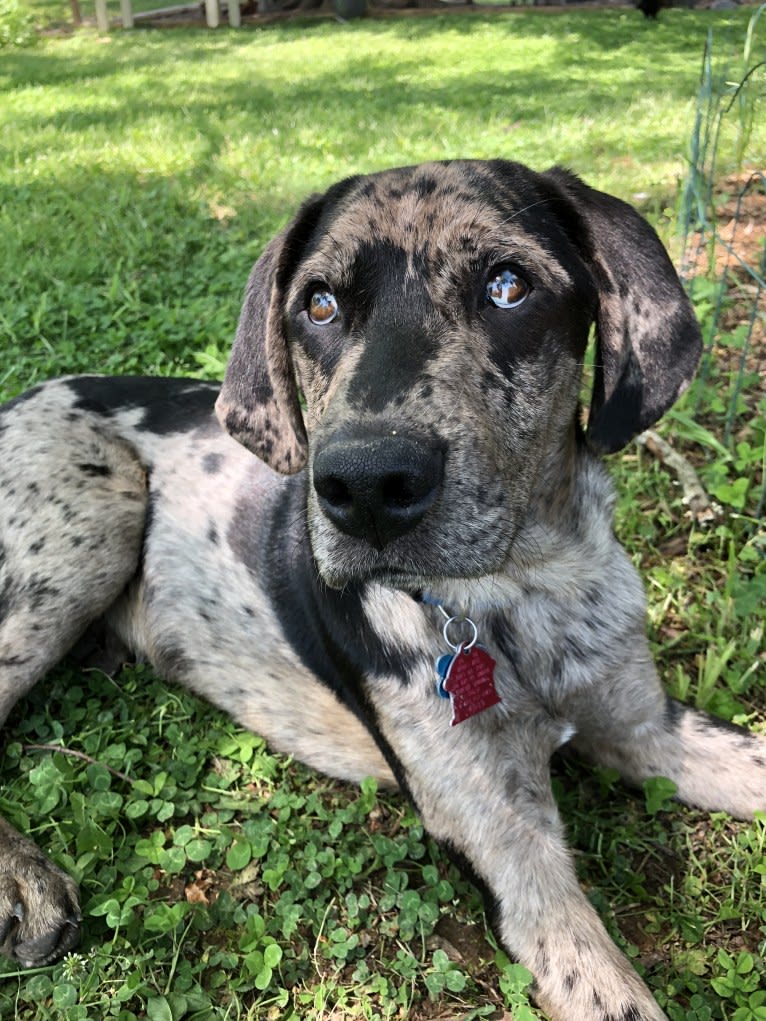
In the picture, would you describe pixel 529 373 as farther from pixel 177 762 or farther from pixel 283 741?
pixel 177 762

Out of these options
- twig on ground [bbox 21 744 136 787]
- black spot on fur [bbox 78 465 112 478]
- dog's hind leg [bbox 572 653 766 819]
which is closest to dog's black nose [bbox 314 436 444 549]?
dog's hind leg [bbox 572 653 766 819]

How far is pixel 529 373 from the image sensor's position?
243 centimetres

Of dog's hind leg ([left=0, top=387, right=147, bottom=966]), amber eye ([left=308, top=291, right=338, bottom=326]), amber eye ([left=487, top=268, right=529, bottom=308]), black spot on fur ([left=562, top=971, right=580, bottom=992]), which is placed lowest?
black spot on fur ([left=562, top=971, right=580, bottom=992])

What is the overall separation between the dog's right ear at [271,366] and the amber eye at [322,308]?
19 centimetres

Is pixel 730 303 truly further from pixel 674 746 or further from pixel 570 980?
pixel 570 980

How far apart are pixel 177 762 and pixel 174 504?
38.8 inches

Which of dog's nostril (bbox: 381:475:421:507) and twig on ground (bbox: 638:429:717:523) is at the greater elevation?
dog's nostril (bbox: 381:475:421:507)

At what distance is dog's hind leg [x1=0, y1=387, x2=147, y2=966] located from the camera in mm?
3422

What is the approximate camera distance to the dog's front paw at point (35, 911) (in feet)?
8.65

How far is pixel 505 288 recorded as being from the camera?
8.01ft

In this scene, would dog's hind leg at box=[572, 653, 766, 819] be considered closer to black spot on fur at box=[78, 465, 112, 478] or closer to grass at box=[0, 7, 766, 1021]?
grass at box=[0, 7, 766, 1021]

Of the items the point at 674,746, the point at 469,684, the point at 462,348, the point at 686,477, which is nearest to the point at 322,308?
the point at 462,348

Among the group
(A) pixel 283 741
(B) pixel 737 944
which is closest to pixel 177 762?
(A) pixel 283 741

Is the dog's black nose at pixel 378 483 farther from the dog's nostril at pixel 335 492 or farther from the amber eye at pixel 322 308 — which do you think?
the amber eye at pixel 322 308
